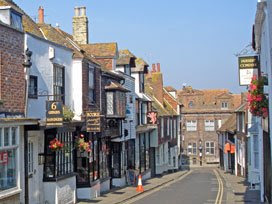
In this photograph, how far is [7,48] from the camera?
1535 centimetres

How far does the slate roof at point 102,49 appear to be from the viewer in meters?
30.3

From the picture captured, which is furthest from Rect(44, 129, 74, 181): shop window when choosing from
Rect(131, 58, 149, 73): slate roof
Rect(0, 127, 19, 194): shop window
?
Rect(131, 58, 149, 73): slate roof

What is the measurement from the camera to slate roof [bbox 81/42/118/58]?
1192 inches

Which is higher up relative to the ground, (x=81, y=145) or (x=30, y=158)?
(x=81, y=145)

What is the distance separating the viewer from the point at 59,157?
19422mm

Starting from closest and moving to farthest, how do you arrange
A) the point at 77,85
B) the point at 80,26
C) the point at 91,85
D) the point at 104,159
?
1. the point at 77,85
2. the point at 91,85
3. the point at 104,159
4. the point at 80,26

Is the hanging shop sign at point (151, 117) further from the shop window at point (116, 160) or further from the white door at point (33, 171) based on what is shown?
the white door at point (33, 171)

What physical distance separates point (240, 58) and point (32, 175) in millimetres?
9710

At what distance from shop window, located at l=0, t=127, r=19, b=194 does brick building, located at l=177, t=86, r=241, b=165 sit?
64578 mm

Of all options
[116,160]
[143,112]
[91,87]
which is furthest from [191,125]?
[91,87]

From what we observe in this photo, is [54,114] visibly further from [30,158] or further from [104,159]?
[104,159]

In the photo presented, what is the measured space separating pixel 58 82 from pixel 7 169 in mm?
6042

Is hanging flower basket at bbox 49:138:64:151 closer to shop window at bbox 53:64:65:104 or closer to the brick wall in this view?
the brick wall

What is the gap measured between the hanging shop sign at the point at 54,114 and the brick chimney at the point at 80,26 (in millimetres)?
17292
